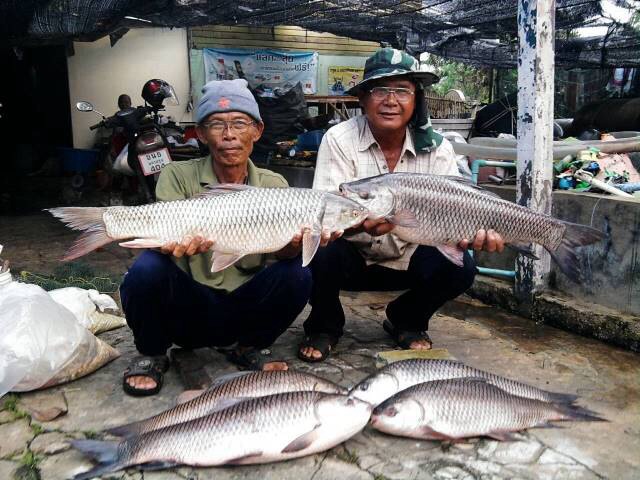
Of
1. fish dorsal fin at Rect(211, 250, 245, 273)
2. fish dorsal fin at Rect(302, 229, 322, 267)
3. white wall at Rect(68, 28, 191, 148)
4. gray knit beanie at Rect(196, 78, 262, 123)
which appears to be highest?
white wall at Rect(68, 28, 191, 148)

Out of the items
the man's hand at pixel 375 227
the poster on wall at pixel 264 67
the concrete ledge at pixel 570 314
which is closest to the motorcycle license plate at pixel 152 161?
the poster on wall at pixel 264 67

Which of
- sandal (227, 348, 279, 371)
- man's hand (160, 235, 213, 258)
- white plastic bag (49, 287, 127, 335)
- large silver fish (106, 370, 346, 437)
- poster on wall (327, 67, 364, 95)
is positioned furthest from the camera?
poster on wall (327, 67, 364, 95)

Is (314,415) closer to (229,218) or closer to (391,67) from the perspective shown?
(229,218)

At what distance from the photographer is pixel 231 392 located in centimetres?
276

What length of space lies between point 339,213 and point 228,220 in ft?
1.88

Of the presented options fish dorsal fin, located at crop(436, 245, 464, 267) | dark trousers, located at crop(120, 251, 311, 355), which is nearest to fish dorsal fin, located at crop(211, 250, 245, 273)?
dark trousers, located at crop(120, 251, 311, 355)

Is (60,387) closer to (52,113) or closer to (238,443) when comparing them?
(238,443)

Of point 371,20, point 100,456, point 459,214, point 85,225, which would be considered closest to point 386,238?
point 459,214

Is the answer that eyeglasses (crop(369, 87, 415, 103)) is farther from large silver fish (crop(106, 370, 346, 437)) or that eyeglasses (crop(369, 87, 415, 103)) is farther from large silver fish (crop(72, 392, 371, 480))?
large silver fish (crop(72, 392, 371, 480))

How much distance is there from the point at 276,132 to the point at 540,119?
534 cm

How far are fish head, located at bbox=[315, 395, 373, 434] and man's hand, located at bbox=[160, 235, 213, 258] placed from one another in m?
0.97

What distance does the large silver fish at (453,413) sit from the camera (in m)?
2.62

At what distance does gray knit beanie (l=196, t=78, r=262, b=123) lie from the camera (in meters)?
3.16

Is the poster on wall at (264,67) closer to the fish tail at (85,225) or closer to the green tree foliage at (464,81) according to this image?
the fish tail at (85,225)
